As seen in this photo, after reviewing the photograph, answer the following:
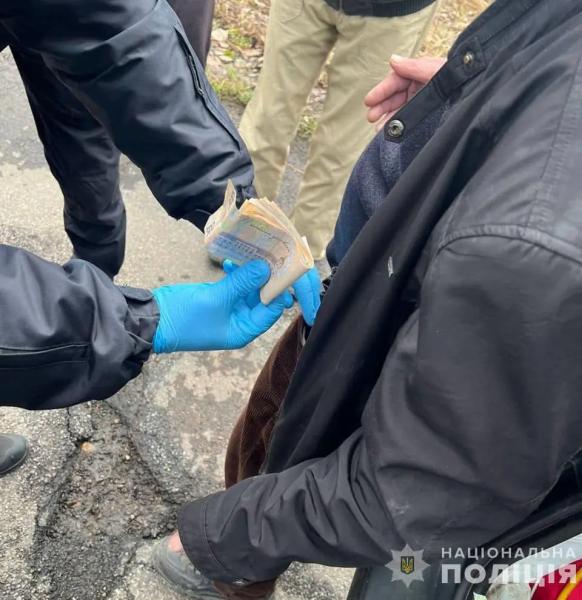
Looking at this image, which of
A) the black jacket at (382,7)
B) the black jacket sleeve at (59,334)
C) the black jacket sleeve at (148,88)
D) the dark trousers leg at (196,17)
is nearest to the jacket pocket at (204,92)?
the black jacket sleeve at (148,88)

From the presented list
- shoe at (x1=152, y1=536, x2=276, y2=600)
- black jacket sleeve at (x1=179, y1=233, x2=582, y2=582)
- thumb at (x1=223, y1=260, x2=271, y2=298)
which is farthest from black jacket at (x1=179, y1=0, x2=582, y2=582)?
shoe at (x1=152, y1=536, x2=276, y2=600)

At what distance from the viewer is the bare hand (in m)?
1.25

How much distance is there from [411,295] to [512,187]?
0.28 m

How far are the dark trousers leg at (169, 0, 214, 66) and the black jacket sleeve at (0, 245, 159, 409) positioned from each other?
1035 millimetres

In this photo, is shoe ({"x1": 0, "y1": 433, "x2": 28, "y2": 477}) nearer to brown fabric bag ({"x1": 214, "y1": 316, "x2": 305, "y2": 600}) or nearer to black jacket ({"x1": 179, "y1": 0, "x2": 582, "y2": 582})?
brown fabric bag ({"x1": 214, "y1": 316, "x2": 305, "y2": 600})

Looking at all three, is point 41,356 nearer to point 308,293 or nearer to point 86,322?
point 86,322

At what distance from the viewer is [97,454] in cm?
185

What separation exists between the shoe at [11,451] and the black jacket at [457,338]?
0.89 m

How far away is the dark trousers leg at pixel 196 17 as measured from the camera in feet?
6.25

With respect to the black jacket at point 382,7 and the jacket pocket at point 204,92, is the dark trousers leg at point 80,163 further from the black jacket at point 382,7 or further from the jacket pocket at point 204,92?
the black jacket at point 382,7

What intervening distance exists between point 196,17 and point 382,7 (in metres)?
0.56

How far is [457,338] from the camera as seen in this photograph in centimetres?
69

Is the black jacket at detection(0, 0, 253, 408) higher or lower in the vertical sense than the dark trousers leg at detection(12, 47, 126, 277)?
higher

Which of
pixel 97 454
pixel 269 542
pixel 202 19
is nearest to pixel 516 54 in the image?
pixel 269 542
